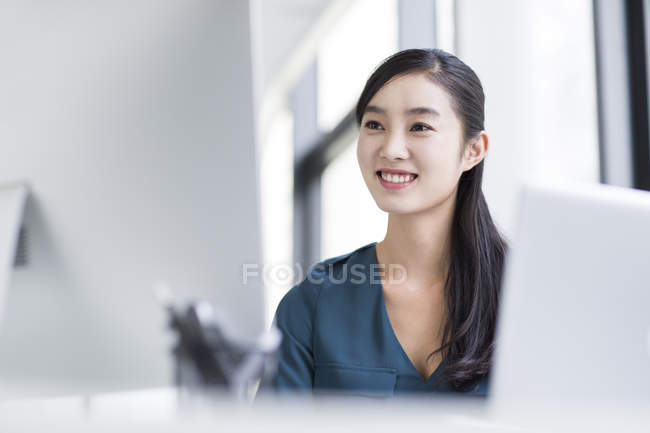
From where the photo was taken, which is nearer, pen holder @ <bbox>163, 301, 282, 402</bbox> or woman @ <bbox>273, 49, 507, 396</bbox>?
pen holder @ <bbox>163, 301, 282, 402</bbox>

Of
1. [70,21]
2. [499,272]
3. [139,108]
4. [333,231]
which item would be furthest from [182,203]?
[333,231]

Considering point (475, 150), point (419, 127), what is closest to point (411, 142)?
point (419, 127)

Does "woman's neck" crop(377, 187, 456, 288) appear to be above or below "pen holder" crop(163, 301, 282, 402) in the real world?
above

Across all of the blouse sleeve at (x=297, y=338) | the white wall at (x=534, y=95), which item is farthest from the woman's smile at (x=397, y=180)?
the white wall at (x=534, y=95)

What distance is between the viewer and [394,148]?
126 centimetres

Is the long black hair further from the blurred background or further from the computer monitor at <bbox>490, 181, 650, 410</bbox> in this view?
the blurred background

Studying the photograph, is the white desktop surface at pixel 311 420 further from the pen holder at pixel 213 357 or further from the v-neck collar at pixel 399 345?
the v-neck collar at pixel 399 345

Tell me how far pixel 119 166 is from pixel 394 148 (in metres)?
0.66

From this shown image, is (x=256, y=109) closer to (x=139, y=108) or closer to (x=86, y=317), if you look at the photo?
(x=139, y=108)

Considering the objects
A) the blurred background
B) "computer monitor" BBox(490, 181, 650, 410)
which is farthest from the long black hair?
the blurred background

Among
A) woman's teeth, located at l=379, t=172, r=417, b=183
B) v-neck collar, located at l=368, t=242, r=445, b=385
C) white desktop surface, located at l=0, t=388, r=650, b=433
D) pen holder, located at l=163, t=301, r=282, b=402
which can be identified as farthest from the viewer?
woman's teeth, located at l=379, t=172, r=417, b=183

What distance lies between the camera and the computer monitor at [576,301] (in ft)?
2.21

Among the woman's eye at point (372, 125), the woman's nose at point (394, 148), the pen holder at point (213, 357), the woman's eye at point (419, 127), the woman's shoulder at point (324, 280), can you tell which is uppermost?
the woman's eye at point (372, 125)

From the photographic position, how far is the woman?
1218mm
